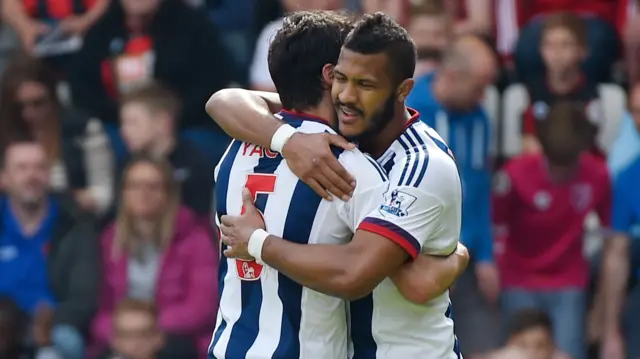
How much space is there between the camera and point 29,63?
9008mm

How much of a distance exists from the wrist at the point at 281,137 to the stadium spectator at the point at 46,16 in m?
4.83

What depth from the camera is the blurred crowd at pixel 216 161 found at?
26.0 ft

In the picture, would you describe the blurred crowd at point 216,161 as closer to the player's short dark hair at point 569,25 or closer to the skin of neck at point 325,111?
the player's short dark hair at point 569,25

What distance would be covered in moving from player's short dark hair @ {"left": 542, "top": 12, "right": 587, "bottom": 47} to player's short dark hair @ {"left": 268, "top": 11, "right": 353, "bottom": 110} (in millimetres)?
3859

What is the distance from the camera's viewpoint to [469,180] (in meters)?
7.93

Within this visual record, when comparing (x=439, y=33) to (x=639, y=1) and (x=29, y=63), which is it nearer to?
(x=639, y=1)

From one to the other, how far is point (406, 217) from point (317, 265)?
311 mm

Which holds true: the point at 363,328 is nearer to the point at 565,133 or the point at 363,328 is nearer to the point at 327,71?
the point at 327,71

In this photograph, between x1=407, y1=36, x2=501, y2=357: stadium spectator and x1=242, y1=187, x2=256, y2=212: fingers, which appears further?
x1=407, y1=36, x2=501, y2=357: stadium spectator

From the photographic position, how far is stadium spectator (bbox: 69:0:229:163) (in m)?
8.57

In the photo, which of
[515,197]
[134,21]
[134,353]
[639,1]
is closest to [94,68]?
[134,21]

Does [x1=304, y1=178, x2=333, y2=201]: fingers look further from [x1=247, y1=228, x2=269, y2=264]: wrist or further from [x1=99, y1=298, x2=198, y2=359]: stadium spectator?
[x1=99, y1=298, x2=198, y2=359]: stadium spectator

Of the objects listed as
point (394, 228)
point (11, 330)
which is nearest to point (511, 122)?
point (11, 330)

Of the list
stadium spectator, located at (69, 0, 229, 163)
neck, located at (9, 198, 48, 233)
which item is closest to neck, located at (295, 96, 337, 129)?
stadium spectator, located at (69, 0, 229, 163)
